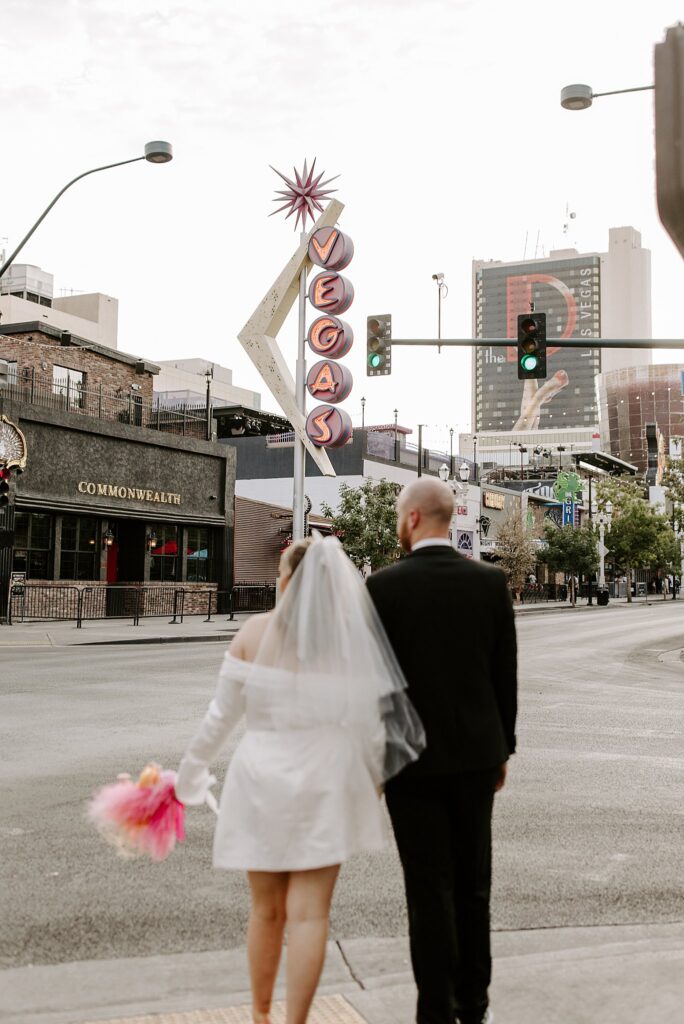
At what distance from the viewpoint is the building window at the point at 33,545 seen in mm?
31469

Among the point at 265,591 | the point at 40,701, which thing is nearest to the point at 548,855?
the point at 40,701

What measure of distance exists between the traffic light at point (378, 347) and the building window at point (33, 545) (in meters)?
17.2

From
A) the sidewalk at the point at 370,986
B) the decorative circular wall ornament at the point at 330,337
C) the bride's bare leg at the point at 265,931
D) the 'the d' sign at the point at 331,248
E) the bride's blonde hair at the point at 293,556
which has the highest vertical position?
the 'the d' sign at the point at 331,248

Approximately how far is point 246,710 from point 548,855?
11.2 feet

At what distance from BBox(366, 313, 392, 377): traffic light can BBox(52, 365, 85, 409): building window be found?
62.9 ft

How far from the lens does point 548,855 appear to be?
20.0 ft

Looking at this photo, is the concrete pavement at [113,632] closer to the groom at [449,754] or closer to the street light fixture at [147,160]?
the street light fixture at [147,160]

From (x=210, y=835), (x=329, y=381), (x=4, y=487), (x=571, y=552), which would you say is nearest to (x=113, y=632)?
(x=4, y=487)

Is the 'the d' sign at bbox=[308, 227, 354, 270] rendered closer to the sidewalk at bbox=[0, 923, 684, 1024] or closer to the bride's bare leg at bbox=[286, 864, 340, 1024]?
the sidewalk at bbox=[0, 923, 684, 1024]

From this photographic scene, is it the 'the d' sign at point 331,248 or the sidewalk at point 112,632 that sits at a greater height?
the 'the d' sign at point 331,248

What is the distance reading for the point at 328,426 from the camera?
103 feet

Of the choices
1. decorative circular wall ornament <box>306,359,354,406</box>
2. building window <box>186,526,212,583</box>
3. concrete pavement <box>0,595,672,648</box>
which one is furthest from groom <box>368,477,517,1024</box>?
building window <box>186,526,212,583</box>

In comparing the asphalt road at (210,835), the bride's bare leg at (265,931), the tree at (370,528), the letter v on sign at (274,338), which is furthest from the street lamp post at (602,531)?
the bride's bare leg at (265,931)

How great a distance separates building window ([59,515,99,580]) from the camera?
33.3 meters
